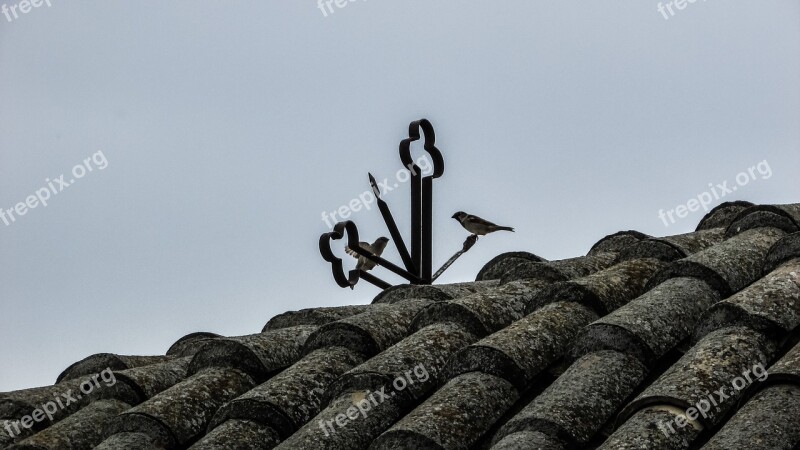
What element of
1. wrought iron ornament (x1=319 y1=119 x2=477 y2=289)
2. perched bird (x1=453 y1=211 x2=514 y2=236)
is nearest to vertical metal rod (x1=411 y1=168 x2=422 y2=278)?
wrought iron ornament (x1=319 y1=119 x2=477 y2=289)

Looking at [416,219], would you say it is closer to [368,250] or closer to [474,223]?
[368,250]

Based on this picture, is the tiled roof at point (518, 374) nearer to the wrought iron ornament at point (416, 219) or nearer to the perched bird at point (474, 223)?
the wrought iron ornament at point (416, 219)

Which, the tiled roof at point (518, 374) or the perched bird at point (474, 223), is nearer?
the tiled roof at point (518, 374)

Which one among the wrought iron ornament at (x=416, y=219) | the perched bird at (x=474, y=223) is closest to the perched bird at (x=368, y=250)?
the wrought iron ornament at (x=416, y=219)

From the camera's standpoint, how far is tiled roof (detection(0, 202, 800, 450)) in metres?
3.21

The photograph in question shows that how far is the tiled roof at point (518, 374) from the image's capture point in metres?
3.21

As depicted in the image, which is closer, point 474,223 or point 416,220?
point 416,220

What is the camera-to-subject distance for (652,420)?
10.2ft

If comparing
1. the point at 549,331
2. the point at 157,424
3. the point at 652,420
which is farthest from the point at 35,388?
the point at 652,420

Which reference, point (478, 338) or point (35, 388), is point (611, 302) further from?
point (35, 388)

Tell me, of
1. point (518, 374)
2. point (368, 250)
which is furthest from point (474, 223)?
point (518, 374)

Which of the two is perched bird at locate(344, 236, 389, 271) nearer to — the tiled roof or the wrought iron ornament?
the wrought iron ornament

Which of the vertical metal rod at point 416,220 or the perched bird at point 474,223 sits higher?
the vertical metal rod at point 416,220

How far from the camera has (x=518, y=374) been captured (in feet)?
12.5
